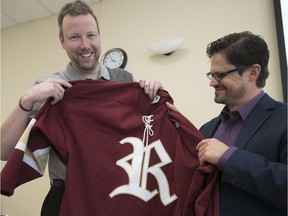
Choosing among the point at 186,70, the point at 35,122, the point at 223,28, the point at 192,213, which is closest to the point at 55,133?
the point at 35,122

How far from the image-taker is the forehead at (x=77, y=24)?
46.3 inches

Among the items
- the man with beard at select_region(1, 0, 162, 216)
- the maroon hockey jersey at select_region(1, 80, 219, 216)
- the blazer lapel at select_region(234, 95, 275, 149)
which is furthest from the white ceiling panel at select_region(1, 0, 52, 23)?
the blazer lapel at select_region(234, 95, 275, 149)

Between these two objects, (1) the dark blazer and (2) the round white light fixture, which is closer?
(1) the dark blazer

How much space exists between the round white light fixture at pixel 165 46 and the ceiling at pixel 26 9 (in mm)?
821

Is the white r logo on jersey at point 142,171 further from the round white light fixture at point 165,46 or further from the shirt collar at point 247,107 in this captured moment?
the round white light fixture at point 165,46

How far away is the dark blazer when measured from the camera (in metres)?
0.85

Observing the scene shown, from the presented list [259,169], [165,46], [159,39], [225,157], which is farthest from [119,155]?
A: [159,39]

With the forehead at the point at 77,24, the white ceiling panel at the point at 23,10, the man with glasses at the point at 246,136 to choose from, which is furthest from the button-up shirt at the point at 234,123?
the white ceiling panel at the point at 23,10

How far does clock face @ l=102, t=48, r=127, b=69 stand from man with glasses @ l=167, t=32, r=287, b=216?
3.89 feet

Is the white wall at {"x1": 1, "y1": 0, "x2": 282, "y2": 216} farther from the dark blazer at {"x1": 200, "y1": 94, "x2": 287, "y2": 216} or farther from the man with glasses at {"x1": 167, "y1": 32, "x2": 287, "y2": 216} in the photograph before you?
the dark blazer at {"x1": 200, "y1": 94, "x2": 287, "y2": 216}

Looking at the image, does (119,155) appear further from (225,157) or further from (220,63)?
(220,63)

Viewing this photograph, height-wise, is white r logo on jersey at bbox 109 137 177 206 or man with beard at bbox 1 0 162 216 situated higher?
man with beard at bbox 1 0 162 216

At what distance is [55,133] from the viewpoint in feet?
3.39

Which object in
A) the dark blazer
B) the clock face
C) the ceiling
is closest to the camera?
the dark blazer
